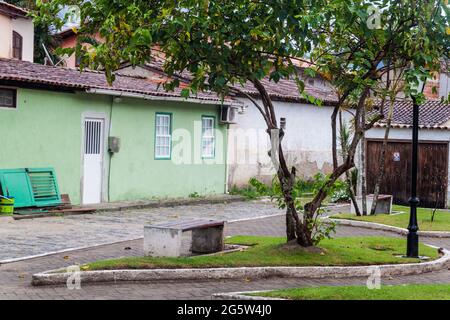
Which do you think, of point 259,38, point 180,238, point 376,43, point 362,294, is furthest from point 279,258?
point 376,43

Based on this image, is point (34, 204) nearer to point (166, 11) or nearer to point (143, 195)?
point (143, 195)

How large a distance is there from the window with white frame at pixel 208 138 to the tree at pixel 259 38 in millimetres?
11635

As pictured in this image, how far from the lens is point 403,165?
25.5m

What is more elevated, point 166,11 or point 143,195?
point 166,11

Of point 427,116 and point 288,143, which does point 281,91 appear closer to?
point 288,143

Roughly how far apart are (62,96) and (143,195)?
3.86m

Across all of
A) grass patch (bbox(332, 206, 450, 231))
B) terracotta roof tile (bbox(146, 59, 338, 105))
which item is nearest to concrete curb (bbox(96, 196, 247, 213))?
terracotta roof tile (bbox(146, 59, 338, 105))

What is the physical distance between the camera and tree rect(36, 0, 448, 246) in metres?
11.1

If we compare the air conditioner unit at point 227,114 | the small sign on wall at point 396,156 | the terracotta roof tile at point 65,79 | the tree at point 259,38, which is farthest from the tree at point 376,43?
the small sign on wall at point 396,156

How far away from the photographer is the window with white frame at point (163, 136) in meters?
22.5

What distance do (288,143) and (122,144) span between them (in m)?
7.90

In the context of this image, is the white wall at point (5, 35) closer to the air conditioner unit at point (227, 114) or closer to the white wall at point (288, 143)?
the air conditioner unit at point (227, 114)

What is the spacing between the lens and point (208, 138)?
24.2m
